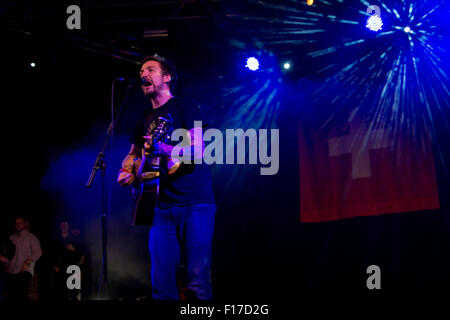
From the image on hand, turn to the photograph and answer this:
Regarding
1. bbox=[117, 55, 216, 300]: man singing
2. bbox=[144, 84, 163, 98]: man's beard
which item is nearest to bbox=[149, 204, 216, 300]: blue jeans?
bbox=[117, 55, 216, 300]: man singing

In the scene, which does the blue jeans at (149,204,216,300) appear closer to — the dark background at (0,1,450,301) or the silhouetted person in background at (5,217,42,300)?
the dark background at (0,1,450,301)

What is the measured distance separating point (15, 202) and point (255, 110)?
527cm

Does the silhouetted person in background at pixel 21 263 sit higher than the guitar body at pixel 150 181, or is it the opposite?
the guitar body at pixel 150 181

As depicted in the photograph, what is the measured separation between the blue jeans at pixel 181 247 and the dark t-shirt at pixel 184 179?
0.19 ft

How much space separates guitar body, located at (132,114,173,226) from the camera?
3334mm

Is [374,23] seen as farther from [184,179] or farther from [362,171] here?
[184,179]

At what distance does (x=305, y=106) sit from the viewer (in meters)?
6.18

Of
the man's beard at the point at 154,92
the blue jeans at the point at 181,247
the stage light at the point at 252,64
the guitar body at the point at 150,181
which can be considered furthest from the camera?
the stage light at the point at 252,64

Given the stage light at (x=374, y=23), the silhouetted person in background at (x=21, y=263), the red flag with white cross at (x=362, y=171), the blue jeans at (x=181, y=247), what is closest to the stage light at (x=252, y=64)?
the red flag with white cross at (x=362, y=171)

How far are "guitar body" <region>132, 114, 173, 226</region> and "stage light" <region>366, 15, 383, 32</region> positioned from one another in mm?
3111

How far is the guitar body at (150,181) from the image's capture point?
3334 millimetres

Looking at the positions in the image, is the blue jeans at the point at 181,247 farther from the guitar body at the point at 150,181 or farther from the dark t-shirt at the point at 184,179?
the guitar body at the point at 150,181

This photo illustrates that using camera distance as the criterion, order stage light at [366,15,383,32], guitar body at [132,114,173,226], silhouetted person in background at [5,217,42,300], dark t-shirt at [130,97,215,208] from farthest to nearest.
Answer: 1. silhouetted person in background at [5,217,42,300]
2. stage light at [366,15,383,32]
3. guitar body at [132,114,173,226]
4. dark t-shirt at [130,97,215,208]
